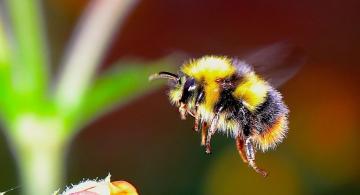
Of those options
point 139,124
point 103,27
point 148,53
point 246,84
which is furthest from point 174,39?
point 246,84

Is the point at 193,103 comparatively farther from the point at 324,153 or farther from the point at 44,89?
the point at 324,153

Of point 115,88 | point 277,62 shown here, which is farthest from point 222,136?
point 277,62

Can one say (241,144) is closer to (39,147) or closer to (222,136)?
(39,147)

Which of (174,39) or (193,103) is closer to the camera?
(193,103)

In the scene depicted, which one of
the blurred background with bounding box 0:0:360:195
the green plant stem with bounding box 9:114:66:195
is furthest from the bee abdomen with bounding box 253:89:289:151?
the blurred background with bounding box 0:0:360:195

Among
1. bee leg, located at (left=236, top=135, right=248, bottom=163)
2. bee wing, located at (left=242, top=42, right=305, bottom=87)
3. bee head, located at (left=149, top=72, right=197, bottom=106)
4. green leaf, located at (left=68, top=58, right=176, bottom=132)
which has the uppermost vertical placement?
green leaf, located at (left=68, top=58, right=176, bottom=132)

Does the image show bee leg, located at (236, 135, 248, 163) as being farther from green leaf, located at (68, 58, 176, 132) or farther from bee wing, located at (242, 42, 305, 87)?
green leaf, located at (68, 58, 176, 132)
